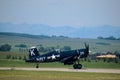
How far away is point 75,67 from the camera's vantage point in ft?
225

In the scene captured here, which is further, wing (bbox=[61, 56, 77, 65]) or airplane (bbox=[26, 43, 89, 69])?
wing (bbox=[61, 56, 77, 65])

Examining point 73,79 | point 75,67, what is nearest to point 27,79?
point 73,79

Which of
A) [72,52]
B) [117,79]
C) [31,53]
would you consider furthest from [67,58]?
[117,79]

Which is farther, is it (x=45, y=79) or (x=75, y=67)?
(x=75, y=67)

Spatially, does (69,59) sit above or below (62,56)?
below

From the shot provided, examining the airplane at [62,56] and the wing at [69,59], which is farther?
the wing at [69,59]

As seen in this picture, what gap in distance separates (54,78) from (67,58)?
22.1 metres

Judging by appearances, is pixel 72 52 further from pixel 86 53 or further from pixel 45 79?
pixel 45 79

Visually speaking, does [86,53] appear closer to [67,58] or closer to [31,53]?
[67,58]

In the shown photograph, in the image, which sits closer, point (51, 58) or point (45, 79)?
point (45, 79)

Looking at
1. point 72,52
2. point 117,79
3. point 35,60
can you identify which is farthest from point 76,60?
point 117,79

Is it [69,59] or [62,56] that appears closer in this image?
[69,59]

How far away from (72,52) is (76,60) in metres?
1.43

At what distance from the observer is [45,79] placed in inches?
1854
